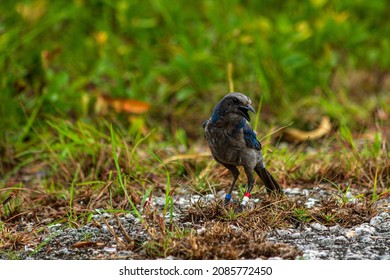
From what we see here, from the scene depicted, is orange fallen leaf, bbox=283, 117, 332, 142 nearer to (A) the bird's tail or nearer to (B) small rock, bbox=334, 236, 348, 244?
(A) the bird's tail

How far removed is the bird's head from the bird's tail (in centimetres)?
49

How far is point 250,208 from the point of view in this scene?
408 centimetres

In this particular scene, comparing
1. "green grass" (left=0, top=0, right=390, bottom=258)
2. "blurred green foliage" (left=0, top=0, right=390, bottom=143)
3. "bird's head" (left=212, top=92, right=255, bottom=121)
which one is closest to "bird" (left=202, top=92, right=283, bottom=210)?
"bird's head" (left=212, top=92, right=255, bottom=121)

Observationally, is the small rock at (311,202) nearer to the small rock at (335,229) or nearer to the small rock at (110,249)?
the small rock at (335,229)

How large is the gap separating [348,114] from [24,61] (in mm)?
3164

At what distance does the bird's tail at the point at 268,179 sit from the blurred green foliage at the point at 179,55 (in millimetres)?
2240

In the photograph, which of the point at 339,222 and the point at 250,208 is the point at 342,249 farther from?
the point at 250,208

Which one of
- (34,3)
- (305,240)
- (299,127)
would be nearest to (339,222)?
(305,240)

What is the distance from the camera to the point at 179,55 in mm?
6664

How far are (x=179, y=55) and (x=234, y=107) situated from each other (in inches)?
114

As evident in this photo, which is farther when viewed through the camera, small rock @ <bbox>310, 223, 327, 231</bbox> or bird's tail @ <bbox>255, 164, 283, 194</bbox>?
bird's tail @ <bbox>255, 164, 283, 194</bbox>

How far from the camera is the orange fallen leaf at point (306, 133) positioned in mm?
6164

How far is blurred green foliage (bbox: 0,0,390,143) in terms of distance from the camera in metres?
6.23

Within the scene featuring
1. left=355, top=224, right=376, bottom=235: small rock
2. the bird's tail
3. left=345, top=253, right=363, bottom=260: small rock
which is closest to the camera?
left=345, top=253, right=363, bottom=260: small rock
